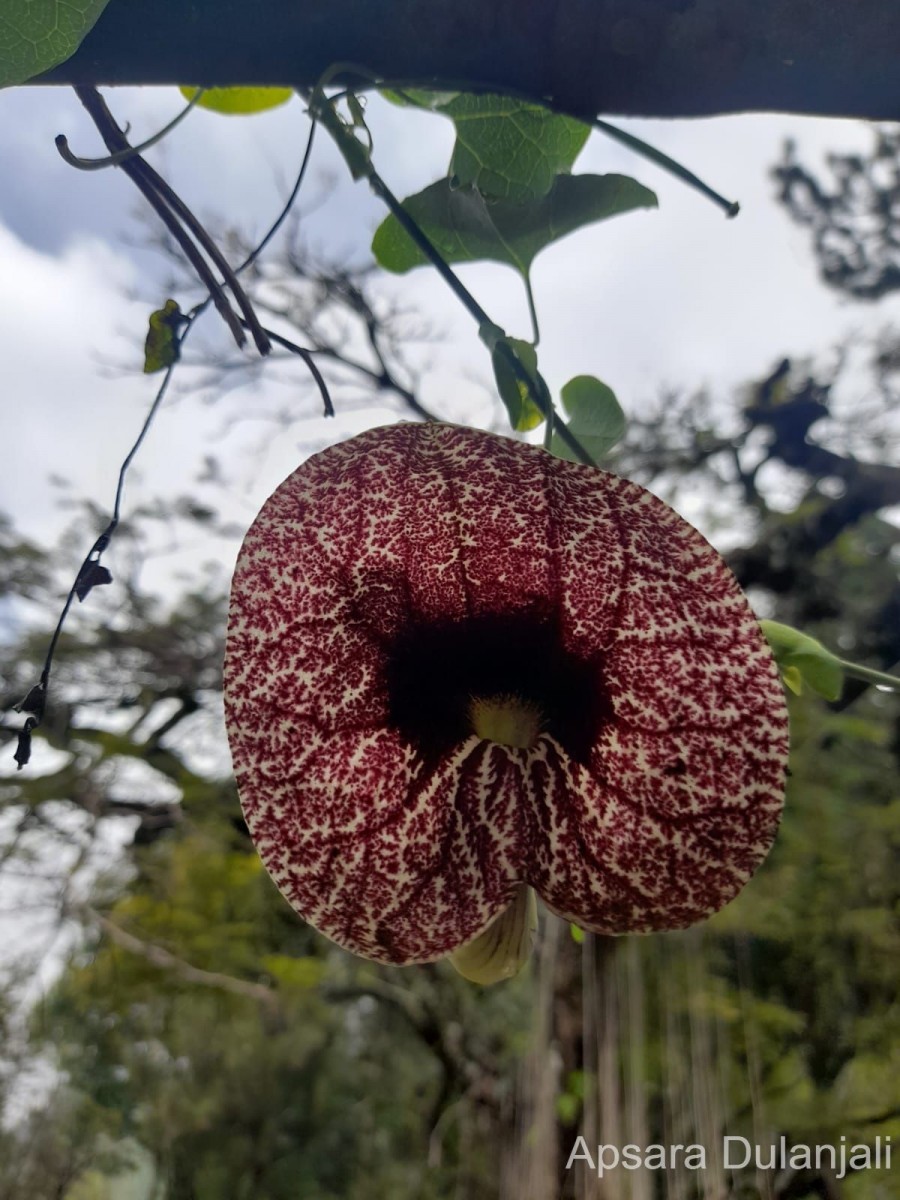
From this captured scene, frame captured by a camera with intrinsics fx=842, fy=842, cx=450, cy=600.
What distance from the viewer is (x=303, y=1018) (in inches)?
94.0

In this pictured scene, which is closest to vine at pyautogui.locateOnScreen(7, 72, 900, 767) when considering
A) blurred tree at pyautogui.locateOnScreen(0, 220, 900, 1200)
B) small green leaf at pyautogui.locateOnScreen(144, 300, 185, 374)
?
small green leaf at pyautogui.locateOnScreen(144, 300, 185, 374)

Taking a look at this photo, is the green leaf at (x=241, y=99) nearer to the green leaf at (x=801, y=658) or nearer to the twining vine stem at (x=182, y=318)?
the twining vine stem at (x=182, y=318)

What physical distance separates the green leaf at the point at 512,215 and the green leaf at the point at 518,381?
2.8 inches

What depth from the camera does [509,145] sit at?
33 cm

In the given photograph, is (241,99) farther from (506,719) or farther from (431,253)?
(506,719)

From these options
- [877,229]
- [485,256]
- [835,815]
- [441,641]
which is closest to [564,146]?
[485,256]

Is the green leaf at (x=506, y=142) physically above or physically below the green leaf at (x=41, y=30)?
above

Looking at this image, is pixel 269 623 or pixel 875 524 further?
pixel 875 524

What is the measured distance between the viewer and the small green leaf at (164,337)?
1.09 ft

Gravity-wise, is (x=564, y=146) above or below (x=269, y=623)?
above

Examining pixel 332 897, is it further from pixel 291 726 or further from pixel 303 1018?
pixel 303 1018

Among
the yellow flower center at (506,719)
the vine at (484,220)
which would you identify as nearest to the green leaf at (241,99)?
the vine at (484,220)

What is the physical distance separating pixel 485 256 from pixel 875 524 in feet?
7.80

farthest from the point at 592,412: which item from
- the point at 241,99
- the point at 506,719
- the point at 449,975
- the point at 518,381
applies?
the point at 449,975
